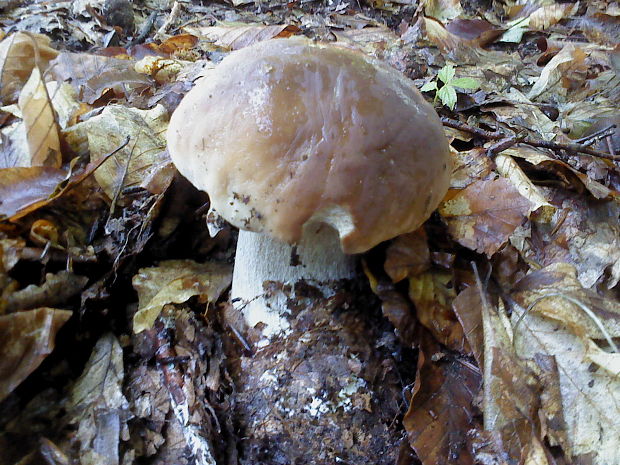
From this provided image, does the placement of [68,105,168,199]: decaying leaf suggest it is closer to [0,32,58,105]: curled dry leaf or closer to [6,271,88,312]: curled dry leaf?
[6,271,88,312]: curled dry leaf

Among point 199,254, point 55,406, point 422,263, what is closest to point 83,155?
point 199,254

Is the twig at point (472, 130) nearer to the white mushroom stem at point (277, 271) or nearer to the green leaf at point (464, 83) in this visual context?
the green leaf at point (464, 83)

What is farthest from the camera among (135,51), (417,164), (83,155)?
(135,51)

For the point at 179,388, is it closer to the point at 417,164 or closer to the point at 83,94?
the point at 417,164

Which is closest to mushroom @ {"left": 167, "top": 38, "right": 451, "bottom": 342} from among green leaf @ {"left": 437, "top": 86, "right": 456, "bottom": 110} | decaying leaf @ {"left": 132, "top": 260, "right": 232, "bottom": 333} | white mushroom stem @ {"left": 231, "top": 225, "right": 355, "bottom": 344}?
white mushroom stem @ {"left": 231, "top": 225, "right": 355, "bottom": 344}

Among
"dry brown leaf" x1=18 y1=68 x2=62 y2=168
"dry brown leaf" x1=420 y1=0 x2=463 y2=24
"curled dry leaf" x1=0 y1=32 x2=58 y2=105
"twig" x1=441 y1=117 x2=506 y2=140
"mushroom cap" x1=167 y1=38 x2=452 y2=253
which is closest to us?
"mushroom cap" x1=167 y1=38 x2=452 y2=253

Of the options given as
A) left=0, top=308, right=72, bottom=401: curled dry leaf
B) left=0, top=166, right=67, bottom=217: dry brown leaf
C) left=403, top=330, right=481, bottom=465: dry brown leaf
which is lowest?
left=403, top=330, right=481, bottom=465: dry brown leaf

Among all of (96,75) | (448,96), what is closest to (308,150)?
(448,96)
